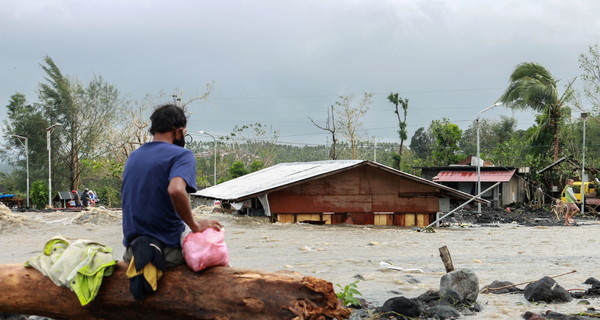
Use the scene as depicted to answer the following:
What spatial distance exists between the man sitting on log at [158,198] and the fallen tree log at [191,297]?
0.24 metres

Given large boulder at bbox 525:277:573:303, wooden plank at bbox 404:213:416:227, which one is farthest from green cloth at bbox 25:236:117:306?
wooden plank at bbox 404:213:416:227

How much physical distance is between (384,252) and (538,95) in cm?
4356

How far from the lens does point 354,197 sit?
85.8 ft

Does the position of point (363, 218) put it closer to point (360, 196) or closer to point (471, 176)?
point (360, 196)

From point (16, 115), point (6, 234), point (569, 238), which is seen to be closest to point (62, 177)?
point (16, 115)

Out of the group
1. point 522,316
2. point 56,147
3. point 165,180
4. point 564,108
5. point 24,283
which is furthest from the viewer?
point 56,147

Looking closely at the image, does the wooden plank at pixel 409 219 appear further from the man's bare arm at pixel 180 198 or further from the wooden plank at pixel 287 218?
the man's bare arm at pixel 180 198

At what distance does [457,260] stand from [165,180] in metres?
11.2

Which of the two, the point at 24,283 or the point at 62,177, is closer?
the point at 24,283

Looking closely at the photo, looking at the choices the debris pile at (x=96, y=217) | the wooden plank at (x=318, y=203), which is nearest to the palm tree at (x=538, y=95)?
the wooden plank at (x=318, y=203)

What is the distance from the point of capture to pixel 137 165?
5719 mm

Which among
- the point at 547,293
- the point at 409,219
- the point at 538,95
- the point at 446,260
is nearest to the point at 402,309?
the point at 547,293

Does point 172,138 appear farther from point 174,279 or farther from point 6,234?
point 6,234

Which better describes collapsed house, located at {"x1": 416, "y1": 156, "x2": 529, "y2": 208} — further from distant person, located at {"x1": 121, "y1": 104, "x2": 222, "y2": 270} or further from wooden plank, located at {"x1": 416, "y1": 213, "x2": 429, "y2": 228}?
distant person, located at {"x1": 121, "y1": 104, "x2": 222, "y2": 270}
